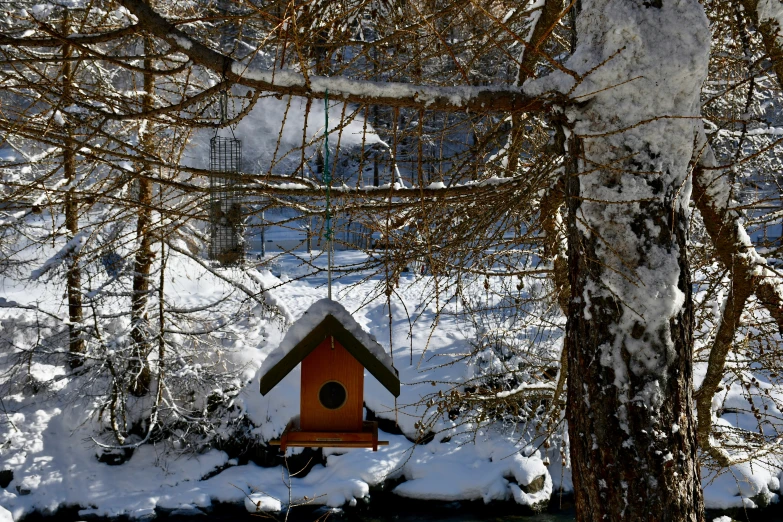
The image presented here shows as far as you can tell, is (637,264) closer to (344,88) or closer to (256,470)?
(344,88)

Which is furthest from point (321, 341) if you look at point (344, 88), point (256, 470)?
point (256, 470)

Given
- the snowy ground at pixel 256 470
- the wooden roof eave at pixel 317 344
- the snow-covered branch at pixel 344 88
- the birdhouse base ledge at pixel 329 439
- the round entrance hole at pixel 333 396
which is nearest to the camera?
the snow-covered branch at pixel 344 88

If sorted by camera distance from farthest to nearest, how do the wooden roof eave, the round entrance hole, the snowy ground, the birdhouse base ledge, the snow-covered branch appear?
the snowy ground, the round entrance hole, the birdhouse base ledge, the wooden roof eave, the snow-covered branch

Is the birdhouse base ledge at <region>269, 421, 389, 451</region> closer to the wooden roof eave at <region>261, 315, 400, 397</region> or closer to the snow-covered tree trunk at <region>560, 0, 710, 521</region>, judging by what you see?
the wooden roof eave at <region>261, 315, 400, 397</region>

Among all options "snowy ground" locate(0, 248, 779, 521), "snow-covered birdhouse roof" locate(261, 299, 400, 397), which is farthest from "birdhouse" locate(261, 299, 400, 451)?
"snowy ground" locate(0, 248, 779, 521)

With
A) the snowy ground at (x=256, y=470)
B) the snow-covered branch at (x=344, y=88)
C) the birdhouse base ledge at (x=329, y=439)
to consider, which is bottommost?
the snowy ground at (x=256, y=470)

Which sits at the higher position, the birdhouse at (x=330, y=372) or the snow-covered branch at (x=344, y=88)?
the snow-covered branch at (x=344, y=88)

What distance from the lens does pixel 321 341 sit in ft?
9.33

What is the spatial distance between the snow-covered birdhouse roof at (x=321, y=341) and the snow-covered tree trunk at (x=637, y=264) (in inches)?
33.7

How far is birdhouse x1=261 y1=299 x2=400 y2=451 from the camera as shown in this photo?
279 cm

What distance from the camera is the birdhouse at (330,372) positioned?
279 cm

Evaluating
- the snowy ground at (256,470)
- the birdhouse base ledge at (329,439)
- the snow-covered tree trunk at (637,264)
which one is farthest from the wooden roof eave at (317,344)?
the snowy ground at (256,470)

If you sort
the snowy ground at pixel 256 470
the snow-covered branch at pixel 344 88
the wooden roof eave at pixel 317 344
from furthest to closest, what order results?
the snowy ground at pixel 256 470, the wooden roof eave at pixel 317 344, the snow-covered branch at pixel 344 88

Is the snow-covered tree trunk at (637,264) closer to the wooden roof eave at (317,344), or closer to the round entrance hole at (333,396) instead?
the wooden roof eave at (317,344)
